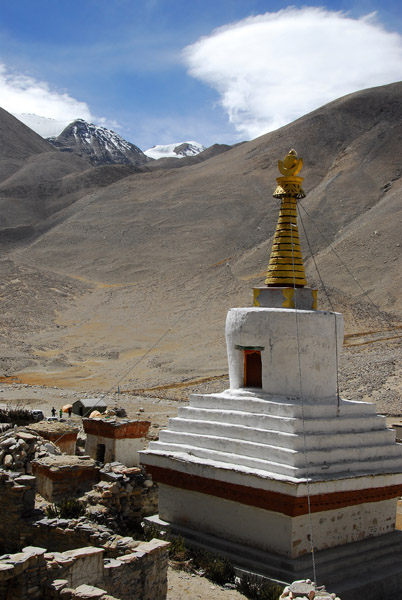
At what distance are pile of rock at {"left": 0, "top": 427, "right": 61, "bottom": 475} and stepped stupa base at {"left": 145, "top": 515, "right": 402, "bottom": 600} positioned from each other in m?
2.64

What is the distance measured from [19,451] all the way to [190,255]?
52119 millimetres

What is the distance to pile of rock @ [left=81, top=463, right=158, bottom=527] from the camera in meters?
10.4

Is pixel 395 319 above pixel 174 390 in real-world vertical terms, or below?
above

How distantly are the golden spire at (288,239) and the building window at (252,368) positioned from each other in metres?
1.28

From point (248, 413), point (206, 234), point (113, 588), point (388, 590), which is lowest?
point (388, 590)

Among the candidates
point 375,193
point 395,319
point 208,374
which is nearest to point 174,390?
point 208,374

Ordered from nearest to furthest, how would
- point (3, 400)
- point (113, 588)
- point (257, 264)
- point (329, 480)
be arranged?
point (113, 588)
point (329, 480)
point (3, 400)
point (257, 264)

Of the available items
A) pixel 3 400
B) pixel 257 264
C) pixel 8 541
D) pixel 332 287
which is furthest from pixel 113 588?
pixel 257 264

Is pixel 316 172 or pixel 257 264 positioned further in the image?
pixel 316 172

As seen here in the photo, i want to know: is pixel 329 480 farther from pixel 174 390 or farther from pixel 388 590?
pixel 174 390

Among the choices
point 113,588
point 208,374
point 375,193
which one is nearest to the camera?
point 113,588

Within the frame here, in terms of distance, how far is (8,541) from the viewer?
28.0ft

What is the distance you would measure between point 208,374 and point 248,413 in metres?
23.6

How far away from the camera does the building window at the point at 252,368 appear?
36.4ft
